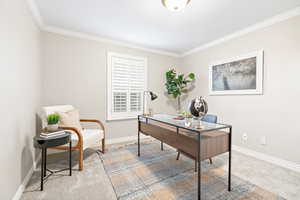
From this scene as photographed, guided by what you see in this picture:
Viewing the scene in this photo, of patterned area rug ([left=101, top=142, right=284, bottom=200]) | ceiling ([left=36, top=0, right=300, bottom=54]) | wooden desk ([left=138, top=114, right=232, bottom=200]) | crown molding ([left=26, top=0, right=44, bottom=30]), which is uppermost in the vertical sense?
ceiling ([left=36, top=0, right=300, bottom=54])

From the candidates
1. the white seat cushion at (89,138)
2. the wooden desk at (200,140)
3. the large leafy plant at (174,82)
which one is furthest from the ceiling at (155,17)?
the white seat cushion at (89,138)

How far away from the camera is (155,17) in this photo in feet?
7.25

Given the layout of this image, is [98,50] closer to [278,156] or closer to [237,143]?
[237,143]

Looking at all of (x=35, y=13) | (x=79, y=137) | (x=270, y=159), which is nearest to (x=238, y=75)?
(x=270, y=159)

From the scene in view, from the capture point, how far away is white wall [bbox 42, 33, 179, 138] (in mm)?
2545

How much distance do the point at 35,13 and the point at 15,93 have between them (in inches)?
57.5

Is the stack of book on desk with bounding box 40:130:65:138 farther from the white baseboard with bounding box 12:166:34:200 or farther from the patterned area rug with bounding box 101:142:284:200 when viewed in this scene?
the patterned area rug with bounding box 101:142:284:200

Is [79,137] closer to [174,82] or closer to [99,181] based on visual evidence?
[99,181]

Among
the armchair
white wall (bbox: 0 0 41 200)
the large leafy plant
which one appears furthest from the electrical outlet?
white wall (bbox: 0 0 41 200)

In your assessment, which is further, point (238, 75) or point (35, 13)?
point (238, 75)

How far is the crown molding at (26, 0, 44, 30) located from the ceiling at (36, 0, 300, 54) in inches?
2.0

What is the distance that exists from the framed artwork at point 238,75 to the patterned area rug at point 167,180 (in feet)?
4.90

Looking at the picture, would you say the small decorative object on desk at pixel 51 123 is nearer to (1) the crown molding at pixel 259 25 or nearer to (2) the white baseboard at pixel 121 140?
(2) the white baseboard at pixel 121 140

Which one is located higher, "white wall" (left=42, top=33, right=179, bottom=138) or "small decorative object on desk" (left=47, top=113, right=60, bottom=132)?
"white wall" (left=42, top=33, right=179, bottom=138)
